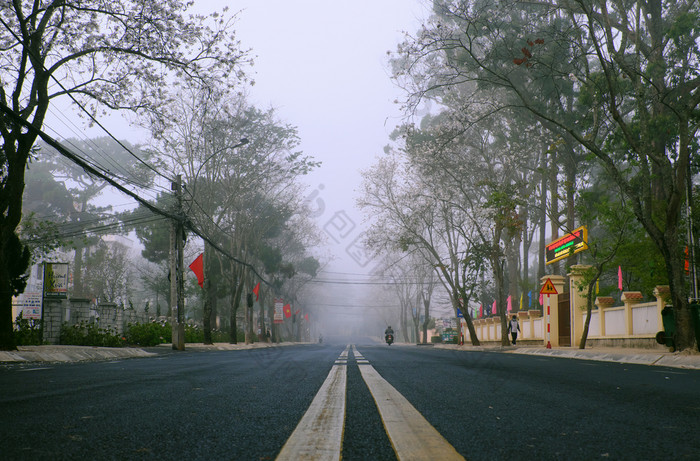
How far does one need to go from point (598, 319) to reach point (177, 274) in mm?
15863

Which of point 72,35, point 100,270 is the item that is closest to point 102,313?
point 72,35

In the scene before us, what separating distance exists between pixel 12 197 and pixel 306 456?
14445 mm

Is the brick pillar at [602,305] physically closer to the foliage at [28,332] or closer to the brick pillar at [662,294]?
the brick pillar at [662,294]

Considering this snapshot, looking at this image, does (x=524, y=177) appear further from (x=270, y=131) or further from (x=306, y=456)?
(x=306, y=456)

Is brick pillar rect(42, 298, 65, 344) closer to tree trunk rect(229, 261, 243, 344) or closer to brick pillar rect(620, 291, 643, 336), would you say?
tree trunk rect(229, 261, 243, 344)

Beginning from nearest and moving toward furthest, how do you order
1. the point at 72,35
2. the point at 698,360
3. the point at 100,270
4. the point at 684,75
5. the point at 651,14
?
the point at 698,360
the point at 72,35
the point at 684,75
the point at 651,14
the point at 100,270

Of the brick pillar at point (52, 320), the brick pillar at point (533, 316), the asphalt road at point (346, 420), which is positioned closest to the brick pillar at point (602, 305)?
the brick pillar at point (533, 316)

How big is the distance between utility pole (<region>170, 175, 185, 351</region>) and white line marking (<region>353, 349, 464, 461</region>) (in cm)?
1972

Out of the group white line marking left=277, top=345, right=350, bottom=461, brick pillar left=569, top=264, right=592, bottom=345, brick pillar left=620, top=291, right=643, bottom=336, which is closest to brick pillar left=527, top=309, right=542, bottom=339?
brick pillar left=569, top=264, right=592, bottom=345

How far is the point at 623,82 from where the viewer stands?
65.9 feet

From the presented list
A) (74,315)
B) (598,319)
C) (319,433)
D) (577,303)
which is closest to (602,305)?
(598,319)

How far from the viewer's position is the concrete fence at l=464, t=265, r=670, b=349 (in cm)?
1830

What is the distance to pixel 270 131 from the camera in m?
34.0

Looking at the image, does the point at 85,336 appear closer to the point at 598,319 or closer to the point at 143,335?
the point at 143,335
